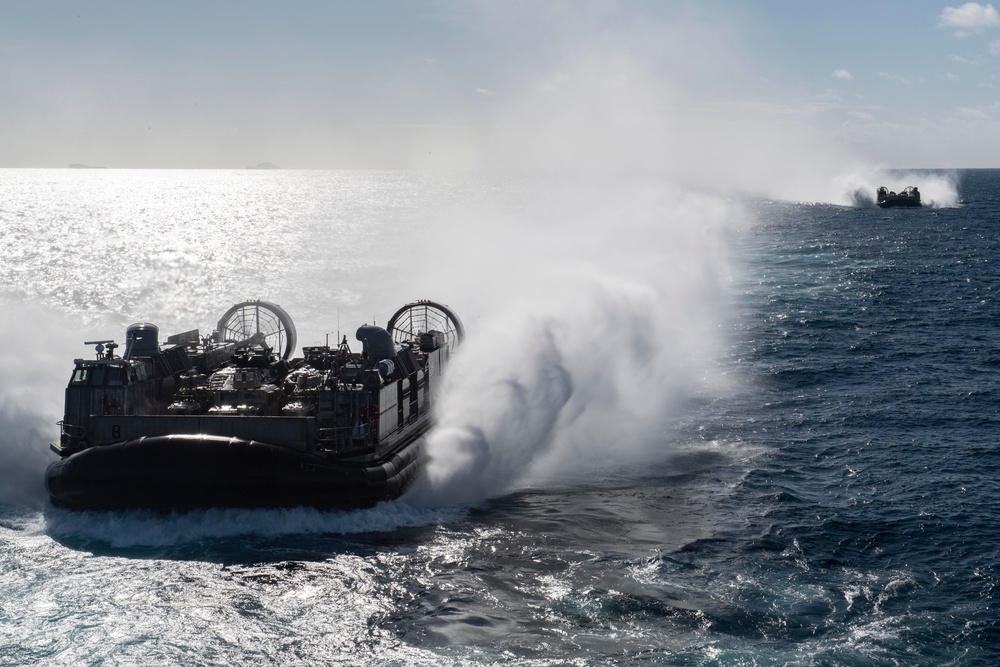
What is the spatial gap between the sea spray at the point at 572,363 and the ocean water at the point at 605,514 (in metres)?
0.15

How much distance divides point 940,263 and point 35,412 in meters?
76.5

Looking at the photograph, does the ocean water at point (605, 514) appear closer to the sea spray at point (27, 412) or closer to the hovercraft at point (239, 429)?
the sea spray at point (27, 412)

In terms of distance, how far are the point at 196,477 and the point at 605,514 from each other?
11.5 meters

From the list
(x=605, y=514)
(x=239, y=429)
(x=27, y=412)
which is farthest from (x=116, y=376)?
(x=605, y=514)

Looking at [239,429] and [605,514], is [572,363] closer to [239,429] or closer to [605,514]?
[605,514]

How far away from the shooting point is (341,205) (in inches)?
7343

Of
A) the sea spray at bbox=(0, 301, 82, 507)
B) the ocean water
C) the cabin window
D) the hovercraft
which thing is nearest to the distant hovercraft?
the ocean water

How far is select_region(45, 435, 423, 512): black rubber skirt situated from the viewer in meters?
26.0

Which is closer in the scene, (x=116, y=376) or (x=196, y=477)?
(x=196, y=477)

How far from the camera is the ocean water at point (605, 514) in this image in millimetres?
20219

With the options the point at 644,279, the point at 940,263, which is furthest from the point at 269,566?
the point at 940,263

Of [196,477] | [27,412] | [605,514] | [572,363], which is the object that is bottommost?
[605,514]

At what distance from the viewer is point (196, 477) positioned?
25938 millimetres

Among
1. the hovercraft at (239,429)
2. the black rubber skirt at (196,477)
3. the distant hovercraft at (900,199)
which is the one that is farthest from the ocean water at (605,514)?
the distant hovercraft at (900,199)
